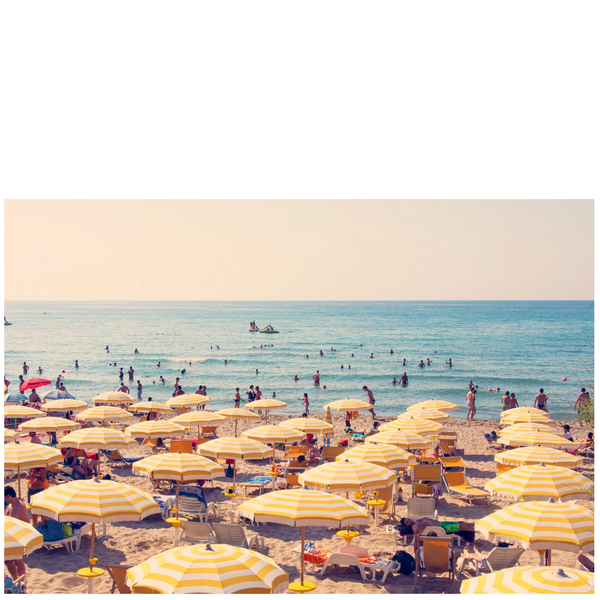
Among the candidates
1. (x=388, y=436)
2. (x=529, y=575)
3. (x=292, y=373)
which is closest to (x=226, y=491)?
(x=388, y=436)

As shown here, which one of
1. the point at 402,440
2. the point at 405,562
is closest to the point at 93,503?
the point at 405,562

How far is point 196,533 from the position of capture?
9945mm

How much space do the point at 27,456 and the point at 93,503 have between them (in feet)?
13.8

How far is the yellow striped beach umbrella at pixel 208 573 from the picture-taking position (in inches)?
222

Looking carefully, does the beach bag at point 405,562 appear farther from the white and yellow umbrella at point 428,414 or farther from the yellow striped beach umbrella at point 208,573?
the white and yellow umbrella at point 428,414

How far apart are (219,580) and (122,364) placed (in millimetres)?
56870

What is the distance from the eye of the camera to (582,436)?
2303 centimetres

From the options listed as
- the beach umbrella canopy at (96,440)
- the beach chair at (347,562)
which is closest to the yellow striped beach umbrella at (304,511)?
the beach chair at (347,562)

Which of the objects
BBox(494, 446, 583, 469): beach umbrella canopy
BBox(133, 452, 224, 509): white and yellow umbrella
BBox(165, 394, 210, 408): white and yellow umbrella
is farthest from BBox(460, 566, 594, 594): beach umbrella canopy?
BBox(165, 394, 210, 408): white and yellow umbrella

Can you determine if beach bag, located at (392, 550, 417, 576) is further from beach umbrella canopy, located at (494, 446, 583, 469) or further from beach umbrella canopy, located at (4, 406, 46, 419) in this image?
beach umbrella canopy, located at (4, 406, 46, 419)

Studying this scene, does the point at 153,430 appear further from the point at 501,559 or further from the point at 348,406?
the point at 501,559

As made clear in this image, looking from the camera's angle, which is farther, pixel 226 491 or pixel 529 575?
pixel 226 491

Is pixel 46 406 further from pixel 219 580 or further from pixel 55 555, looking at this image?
pixel 219 580

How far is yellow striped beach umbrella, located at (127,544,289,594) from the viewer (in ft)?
18.5
